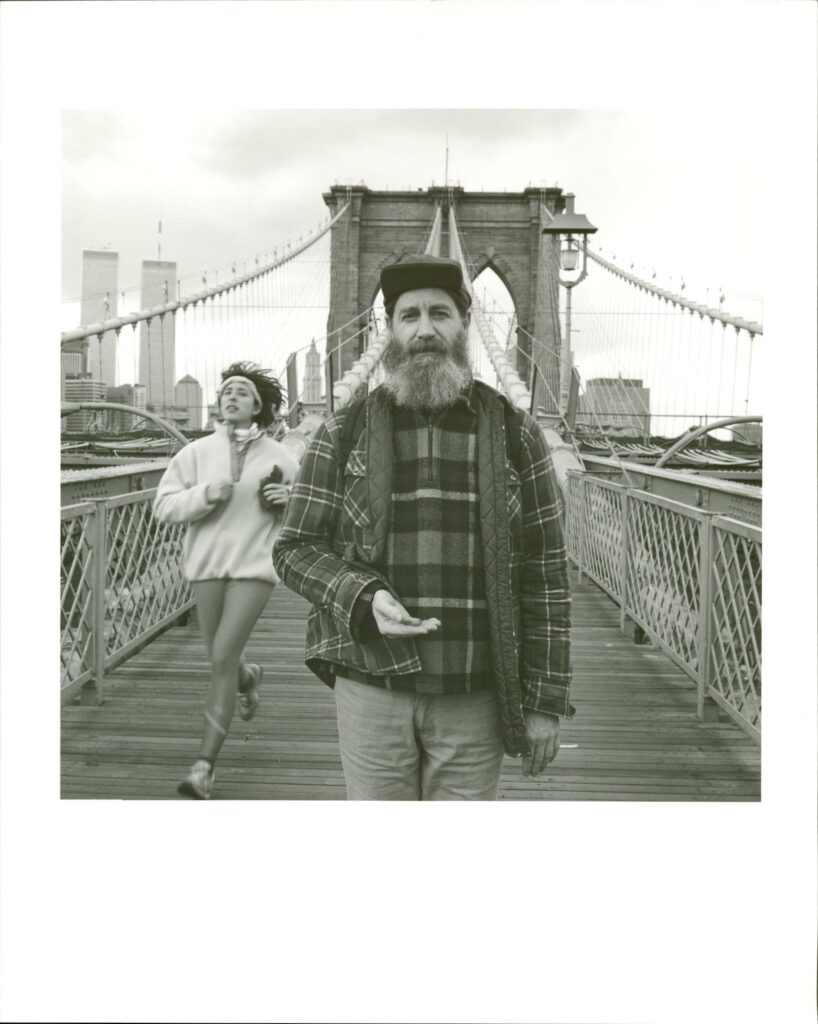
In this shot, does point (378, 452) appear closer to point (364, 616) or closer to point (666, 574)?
point (364, 616)

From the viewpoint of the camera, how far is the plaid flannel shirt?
159cm

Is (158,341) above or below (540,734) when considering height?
A: above

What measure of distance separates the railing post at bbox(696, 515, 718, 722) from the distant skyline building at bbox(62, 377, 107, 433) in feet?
6.78

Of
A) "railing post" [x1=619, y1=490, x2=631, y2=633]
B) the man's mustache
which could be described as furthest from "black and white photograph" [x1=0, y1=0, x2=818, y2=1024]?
"railing post" [x1=619, y1=490, x2=631, y2=633]

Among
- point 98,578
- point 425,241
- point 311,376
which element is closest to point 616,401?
point 425,241

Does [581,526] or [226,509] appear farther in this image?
[581,526]

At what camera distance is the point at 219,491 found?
6.70ft

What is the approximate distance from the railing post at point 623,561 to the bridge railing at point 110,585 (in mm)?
2136

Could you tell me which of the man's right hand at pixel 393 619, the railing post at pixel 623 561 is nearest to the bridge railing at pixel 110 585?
the man's right hand at pixel 393 619

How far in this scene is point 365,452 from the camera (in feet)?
5.28

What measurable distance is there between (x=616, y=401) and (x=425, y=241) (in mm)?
910

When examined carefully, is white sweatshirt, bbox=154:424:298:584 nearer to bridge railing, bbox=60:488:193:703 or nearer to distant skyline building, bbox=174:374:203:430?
distant skyline building, bbox=174:374:203:430

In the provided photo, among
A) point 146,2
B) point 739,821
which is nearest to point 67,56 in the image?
point 146,2
